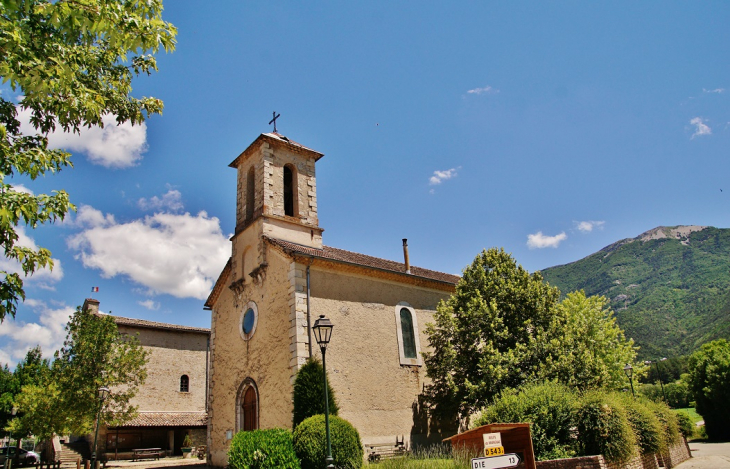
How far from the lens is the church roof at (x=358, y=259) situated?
16.6m

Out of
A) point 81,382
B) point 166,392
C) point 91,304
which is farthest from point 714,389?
point 91,304

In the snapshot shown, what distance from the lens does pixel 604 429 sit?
38.5ft

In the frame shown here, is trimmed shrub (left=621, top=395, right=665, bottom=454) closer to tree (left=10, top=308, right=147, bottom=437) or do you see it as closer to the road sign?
the road sign

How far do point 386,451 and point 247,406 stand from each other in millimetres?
5429

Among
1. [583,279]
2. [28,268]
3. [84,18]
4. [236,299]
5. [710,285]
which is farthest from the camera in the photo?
[583,279]

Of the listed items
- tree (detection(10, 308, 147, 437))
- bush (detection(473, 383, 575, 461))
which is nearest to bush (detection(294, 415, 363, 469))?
bush (detection(473, 383, 575, 461))

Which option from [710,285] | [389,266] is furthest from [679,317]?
[389,266]

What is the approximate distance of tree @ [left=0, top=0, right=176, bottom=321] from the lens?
5238mm

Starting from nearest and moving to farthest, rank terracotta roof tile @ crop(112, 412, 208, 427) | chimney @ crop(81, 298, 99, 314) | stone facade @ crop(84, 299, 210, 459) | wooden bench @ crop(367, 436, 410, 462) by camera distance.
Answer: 1. wooden bench @ crop(367, 436, 410, 462)
2. terracotta roof tile @ crop(112, 412, 208, 427)
3. stone facade @ crop(84, 299, 210, 459)
4. chimney @ crop(81, 298, 99, 314)

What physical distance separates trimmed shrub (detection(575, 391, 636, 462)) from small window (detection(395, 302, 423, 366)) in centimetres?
674

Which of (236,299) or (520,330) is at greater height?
(236,299)

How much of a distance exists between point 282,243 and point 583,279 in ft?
429

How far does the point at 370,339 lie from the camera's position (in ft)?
55.3

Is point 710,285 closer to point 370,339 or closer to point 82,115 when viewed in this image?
point 370,339
